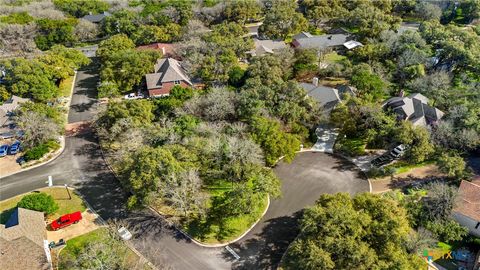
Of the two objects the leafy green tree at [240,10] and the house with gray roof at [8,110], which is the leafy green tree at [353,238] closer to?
the house with gray roof at [8,110]

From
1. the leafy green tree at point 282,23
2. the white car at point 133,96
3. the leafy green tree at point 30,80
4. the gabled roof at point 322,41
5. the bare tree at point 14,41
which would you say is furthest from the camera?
the leafy green tree at point 282,23

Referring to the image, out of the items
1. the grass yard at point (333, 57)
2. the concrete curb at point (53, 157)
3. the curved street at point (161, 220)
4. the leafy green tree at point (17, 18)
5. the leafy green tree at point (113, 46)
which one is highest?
the leafy green tree at point (17, 18)

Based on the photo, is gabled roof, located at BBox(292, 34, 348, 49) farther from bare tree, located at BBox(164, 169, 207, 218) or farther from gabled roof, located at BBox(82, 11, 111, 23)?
gabled roof, located at BBox(82, 11, 111, 23)

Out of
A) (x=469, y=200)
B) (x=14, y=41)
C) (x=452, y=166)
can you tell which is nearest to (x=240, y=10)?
(x=14, y=41)

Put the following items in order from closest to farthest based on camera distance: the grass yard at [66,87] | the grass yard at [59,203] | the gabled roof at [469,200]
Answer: the gabled roof at [469,200]
the grass yard at [59,203]
the grass yard at [66,87]

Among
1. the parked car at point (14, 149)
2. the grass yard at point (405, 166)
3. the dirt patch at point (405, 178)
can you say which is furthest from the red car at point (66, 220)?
the grass yard at point (405, 166)

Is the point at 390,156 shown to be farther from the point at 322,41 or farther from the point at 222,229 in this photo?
the point at 322,41
